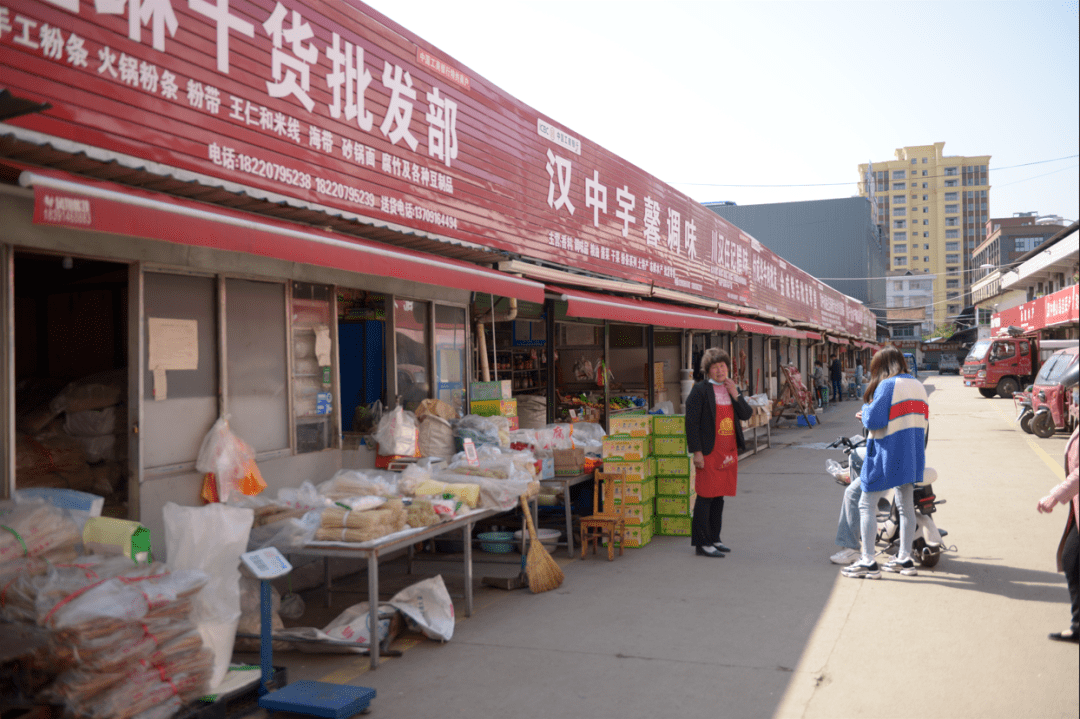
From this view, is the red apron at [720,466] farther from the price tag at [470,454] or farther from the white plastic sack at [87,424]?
the white plastic sack at [87,424]

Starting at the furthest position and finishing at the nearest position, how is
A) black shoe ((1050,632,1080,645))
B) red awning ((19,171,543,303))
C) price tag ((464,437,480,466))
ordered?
price tag ((464,437,480,466)), black shoe ((1050,632,1080,645)), red awning ((19,171,543,303))

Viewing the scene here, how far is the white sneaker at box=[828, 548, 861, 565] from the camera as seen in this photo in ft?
24.7

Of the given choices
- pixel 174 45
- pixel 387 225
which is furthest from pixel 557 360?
pixel 174 45

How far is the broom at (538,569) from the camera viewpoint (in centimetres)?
691

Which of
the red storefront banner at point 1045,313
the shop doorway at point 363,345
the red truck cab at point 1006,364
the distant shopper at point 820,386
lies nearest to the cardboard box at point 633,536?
the shop doorway at point 363,345

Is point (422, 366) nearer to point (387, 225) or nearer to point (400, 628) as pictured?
point (387, 225)

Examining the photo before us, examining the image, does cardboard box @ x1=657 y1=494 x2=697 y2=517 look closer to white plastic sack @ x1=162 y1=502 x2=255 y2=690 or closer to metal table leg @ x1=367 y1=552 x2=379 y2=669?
metal table leg @ x1=367 y1=552 x2=379 y2=669

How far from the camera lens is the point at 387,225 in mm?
7352

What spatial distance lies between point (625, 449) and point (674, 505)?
1.07 meters

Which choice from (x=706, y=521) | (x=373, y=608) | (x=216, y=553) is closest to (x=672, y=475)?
(x=706, y=521)

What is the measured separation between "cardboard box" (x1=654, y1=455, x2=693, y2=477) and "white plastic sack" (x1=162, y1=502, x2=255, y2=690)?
5.38 metres

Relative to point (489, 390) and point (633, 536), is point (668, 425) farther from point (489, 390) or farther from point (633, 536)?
point (489, 390)

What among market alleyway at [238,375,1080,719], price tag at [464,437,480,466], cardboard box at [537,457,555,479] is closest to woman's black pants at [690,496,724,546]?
market alleyway at [238,375,1080,719]

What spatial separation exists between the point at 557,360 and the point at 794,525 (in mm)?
6115
